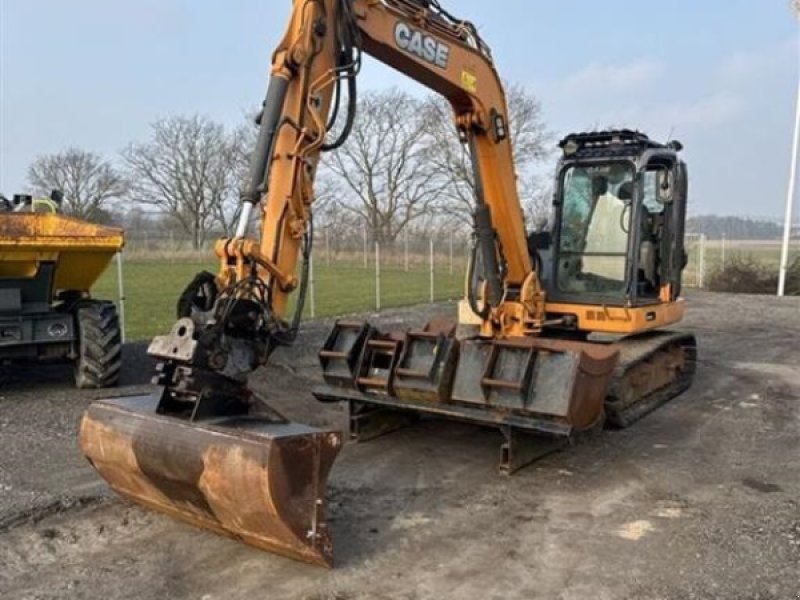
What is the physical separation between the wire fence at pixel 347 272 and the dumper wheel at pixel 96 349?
2.45 m

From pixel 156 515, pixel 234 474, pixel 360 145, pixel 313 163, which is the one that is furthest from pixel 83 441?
pixel 360 145

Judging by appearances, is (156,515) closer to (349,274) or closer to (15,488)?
(15,488)

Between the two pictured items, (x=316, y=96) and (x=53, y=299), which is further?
(x=53, y=299)

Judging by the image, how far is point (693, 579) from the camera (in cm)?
419

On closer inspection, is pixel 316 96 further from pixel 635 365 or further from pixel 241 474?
pixel 635 365

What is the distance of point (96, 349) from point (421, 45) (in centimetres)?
493

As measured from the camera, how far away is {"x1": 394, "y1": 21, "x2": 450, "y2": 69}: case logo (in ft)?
19.5

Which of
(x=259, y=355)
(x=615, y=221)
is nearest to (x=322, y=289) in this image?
(x=615, y=221)

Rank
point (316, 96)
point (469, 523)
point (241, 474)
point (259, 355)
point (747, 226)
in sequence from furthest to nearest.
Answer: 1. point (747, 226)
2. point (316, 96)
3. point (469, 523)
4. point (259, 355)
5. point (241, 474)

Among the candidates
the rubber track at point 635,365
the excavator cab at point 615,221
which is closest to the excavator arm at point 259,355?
the excavator cab at point 615,221

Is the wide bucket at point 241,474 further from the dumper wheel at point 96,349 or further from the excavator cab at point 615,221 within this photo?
the excavator cab at point 615,221

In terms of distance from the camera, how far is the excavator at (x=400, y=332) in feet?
14.3

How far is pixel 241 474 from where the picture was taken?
164 inches

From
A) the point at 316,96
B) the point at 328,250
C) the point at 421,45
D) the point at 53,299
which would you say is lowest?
the point at 53,299
